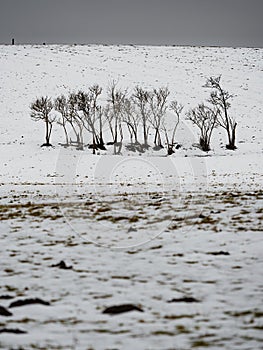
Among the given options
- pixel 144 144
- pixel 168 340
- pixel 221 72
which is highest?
pixel 221 72

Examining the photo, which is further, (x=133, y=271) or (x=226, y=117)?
(x=226, y=117)

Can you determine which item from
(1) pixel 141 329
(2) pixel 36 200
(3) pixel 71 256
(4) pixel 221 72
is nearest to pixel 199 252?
(3) pixel 71 256

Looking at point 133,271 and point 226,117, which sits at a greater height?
point 226,117

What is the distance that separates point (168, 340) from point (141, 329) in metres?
0.51

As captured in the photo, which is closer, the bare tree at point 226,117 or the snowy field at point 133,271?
the snowy field at point 133,271

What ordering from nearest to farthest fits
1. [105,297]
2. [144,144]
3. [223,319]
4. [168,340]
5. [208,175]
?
1. [168,340]
2. [223,319]
3. [105,297]
4. [208,175]
5. [144,144]

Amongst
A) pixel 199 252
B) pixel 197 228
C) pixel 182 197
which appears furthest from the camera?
pixel 182 197

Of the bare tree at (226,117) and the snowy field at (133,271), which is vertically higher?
the bare tree at (226,117)

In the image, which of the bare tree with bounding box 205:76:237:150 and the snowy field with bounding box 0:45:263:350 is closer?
the snowy field with bounding box 0:45:263:350

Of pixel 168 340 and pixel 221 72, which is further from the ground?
pixel 221 72

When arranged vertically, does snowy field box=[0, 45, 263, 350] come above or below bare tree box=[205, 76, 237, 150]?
below

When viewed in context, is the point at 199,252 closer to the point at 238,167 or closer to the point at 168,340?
the point at 168,340

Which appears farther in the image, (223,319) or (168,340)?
(223,319)

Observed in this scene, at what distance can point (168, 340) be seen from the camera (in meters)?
5.75
